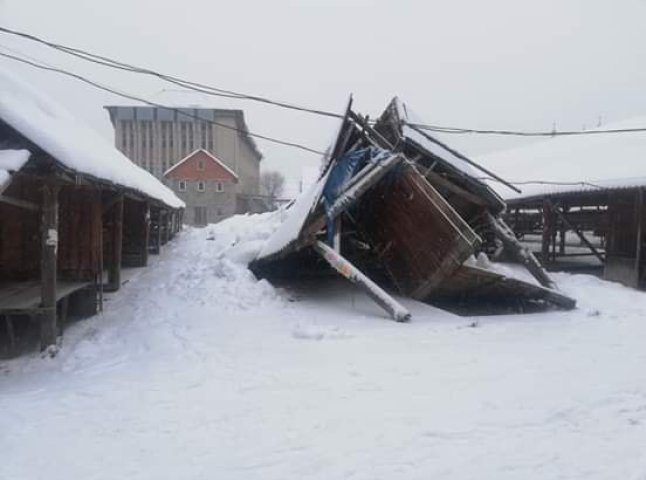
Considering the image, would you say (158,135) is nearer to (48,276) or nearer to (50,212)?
(50,212)

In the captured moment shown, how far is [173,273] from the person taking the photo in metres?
13.6

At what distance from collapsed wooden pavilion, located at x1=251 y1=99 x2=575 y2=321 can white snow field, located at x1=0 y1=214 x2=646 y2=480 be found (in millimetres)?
952

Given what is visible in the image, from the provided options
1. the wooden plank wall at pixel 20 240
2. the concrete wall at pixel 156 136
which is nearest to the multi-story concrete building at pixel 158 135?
the concrete wall at pixel 156 136

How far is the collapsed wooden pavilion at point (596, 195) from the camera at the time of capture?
45.0ft

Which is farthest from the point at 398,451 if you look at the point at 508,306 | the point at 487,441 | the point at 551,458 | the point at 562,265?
the point at 562,265

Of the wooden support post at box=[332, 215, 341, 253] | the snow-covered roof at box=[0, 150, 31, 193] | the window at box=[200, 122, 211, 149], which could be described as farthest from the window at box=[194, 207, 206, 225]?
the snow-covered roof at box=[0, 150, 31, 193]

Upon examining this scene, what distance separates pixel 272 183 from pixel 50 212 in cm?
7370

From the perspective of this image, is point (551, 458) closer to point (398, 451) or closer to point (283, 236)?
point (398, 451)

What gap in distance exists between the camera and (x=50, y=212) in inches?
283

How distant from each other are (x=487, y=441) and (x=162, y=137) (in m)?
62.7

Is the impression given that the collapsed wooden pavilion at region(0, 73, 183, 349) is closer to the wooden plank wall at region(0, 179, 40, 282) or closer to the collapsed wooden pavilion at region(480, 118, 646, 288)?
the wooden plank wall at region(0, 179, 40, 282)

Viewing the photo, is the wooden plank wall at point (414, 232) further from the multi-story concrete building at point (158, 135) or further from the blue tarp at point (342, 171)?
the multi-story concrete building at point (158, 135)

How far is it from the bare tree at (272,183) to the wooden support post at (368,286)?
6449 cm

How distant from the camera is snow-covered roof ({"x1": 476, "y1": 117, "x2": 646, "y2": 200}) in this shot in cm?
1410
